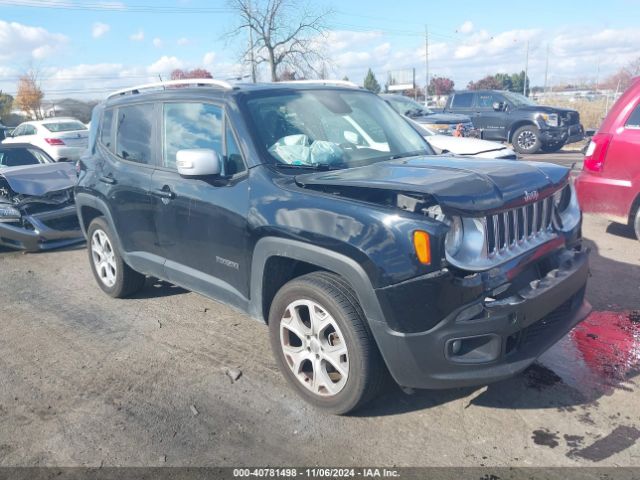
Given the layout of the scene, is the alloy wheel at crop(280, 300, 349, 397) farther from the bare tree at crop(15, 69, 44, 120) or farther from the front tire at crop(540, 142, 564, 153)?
the bare tree at crop(15, 69, 44, 120)

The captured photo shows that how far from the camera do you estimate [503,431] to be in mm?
3076

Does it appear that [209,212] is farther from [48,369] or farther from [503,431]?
[503,431]

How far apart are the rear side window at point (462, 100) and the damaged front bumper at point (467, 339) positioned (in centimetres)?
1595

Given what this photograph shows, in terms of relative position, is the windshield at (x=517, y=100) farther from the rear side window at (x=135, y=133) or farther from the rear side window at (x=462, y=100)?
the rear side window at (x=135, y=133)

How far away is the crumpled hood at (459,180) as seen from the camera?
2914 millimetres

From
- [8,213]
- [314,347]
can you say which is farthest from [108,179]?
[8,213]

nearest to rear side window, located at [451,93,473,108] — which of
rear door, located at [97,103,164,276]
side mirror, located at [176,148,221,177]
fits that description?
rear door, located at [97,103,164,276]

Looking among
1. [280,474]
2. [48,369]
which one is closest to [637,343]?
[280,474]

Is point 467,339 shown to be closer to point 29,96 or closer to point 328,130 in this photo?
point 328,130

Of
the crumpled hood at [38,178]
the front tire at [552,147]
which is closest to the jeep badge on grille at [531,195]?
the crumpled hood at [38,178]

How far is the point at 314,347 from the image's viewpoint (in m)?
3.31

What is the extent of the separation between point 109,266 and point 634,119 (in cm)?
584

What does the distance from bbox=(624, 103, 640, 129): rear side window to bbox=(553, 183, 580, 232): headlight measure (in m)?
2.93

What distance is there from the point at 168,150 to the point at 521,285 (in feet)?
9.29
